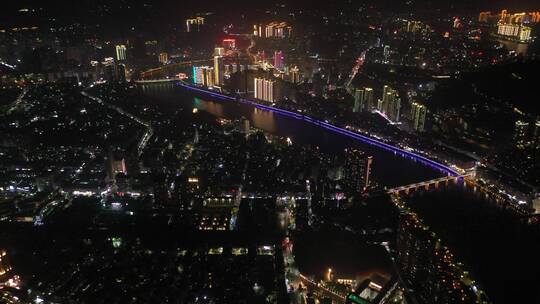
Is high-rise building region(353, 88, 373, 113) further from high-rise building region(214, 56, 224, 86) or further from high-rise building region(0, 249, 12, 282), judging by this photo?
high-rise building region(0, 249, 12, 282)

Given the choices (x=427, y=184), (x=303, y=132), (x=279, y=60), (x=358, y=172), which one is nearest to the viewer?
(x=358, y=172)

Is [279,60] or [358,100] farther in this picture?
[279,60]

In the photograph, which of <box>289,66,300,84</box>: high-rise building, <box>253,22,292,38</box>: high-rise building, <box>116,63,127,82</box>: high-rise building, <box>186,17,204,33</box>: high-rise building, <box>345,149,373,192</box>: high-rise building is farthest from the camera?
<box>186,17,204,33</box>: high-rise building

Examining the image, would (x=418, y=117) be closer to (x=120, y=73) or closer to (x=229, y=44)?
(x=229, y=44)

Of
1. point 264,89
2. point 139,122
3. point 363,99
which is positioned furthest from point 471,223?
point 139,122

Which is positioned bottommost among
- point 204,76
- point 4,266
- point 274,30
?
point 4,266

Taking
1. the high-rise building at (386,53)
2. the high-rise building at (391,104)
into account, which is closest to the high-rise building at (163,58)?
the high-rise building at (386,53)

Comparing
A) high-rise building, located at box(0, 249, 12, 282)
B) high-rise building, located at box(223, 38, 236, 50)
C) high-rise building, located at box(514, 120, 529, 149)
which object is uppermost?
high-rise building, located at box(223, 38, 236, 50)

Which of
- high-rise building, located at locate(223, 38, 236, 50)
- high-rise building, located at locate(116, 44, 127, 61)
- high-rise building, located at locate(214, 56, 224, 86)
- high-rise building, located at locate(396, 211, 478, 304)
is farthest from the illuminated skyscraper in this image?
high-rise building, located at locate(116, 44, 127, 61)
